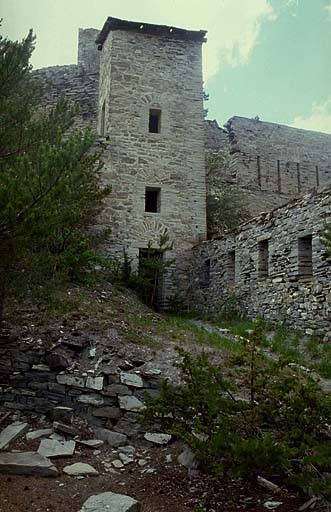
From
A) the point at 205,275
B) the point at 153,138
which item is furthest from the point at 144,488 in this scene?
the point at 153,138

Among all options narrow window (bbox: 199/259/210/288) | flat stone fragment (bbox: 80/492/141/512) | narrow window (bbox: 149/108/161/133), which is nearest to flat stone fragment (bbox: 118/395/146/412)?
flat stone fragment (bbox: 80/492/141/512)

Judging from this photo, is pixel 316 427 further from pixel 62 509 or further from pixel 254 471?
pixel 62 509

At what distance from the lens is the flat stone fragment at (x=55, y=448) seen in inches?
202

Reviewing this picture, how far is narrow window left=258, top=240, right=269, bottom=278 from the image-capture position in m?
10.5

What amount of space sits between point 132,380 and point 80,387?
0.66 meters

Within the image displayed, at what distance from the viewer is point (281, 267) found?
9.74 meters

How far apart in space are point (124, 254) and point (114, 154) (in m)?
3.01

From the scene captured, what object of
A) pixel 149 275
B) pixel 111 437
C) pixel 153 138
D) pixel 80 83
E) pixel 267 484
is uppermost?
pixel 80 83

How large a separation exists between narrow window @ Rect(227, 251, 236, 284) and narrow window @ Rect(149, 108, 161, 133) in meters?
5.07

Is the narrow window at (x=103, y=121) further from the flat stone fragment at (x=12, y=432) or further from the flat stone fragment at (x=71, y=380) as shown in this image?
the flat stone fragment at (x=12, y=432)

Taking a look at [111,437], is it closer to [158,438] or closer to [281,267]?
[158,438]

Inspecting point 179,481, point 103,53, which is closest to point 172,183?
point 103,53

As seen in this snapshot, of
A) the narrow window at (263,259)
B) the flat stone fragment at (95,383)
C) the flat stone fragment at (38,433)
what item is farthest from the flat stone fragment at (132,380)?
the narrow window at (263,259)

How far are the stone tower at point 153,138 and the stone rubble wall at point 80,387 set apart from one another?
698 centimetres
